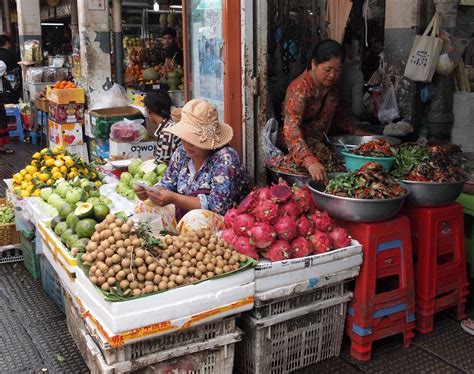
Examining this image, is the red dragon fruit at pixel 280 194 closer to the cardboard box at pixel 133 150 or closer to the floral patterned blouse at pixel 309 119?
the floral patterned blouse at pixel 309 119

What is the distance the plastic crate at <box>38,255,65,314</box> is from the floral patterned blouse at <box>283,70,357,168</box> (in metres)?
1.96

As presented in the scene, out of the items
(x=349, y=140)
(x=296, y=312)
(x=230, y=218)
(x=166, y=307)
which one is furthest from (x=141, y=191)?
(x=349, y=140)

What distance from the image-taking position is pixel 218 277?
2.70 m

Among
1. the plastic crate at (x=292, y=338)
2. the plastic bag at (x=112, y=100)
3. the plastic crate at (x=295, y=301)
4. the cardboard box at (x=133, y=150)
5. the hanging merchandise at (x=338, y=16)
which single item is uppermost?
the hanging merchandise at (x=338, y=16)

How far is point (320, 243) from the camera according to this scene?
3.07 meters

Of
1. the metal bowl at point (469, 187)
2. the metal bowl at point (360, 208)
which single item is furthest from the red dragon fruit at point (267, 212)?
the metal bowl at point (469, 187)

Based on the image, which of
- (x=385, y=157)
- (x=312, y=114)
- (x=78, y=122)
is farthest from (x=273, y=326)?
(x=78, y=122)

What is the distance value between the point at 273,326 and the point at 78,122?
6.35 m

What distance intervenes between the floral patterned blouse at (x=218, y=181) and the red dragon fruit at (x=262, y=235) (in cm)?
60

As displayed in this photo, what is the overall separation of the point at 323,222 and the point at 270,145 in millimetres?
1164

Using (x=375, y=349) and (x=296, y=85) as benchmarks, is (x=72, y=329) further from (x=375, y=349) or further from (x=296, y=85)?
(x=296, y=85)

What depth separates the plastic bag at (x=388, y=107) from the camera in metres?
5.74

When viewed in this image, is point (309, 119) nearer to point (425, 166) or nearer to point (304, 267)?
point (425, 166)

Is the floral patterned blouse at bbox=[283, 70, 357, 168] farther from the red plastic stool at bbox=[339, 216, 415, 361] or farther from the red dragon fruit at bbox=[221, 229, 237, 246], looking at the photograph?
the red dragon fruit at bbox=[221, 229, 237, 246]
